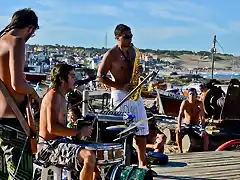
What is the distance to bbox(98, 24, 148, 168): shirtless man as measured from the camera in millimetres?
5758

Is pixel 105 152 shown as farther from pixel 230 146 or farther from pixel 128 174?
pixel 230 146

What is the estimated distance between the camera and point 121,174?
4.17 meters

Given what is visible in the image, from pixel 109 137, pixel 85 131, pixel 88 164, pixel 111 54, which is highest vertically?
pixel 111 54

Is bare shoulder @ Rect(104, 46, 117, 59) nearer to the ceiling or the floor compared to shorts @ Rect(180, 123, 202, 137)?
nearer to the ceiling

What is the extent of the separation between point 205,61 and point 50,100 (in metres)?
126

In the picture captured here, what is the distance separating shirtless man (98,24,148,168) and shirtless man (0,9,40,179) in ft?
6.15

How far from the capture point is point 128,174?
4172mm

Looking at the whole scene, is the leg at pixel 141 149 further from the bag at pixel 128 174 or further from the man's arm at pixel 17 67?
the man's arm at pixel 17 67

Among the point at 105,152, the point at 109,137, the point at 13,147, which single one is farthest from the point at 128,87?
the point at 13,147

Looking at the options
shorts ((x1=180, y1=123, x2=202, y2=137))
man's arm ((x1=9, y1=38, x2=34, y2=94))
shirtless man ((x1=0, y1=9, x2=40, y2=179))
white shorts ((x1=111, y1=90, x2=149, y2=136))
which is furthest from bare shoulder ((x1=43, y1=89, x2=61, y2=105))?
shorts ((x1=180, y1=123, x2=202, y2=137))

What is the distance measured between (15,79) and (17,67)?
0.08 m

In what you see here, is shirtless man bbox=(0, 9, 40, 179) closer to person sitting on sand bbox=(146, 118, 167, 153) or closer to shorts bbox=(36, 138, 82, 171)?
shorts bbox=(36, 138, 82, 171)

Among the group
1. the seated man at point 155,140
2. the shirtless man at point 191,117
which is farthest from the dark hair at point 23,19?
the shirtless man at point 191,117

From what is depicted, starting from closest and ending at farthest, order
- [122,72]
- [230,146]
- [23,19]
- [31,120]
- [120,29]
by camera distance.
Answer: [23,19], [31,120], [120,29], [122,72], [230,146]
